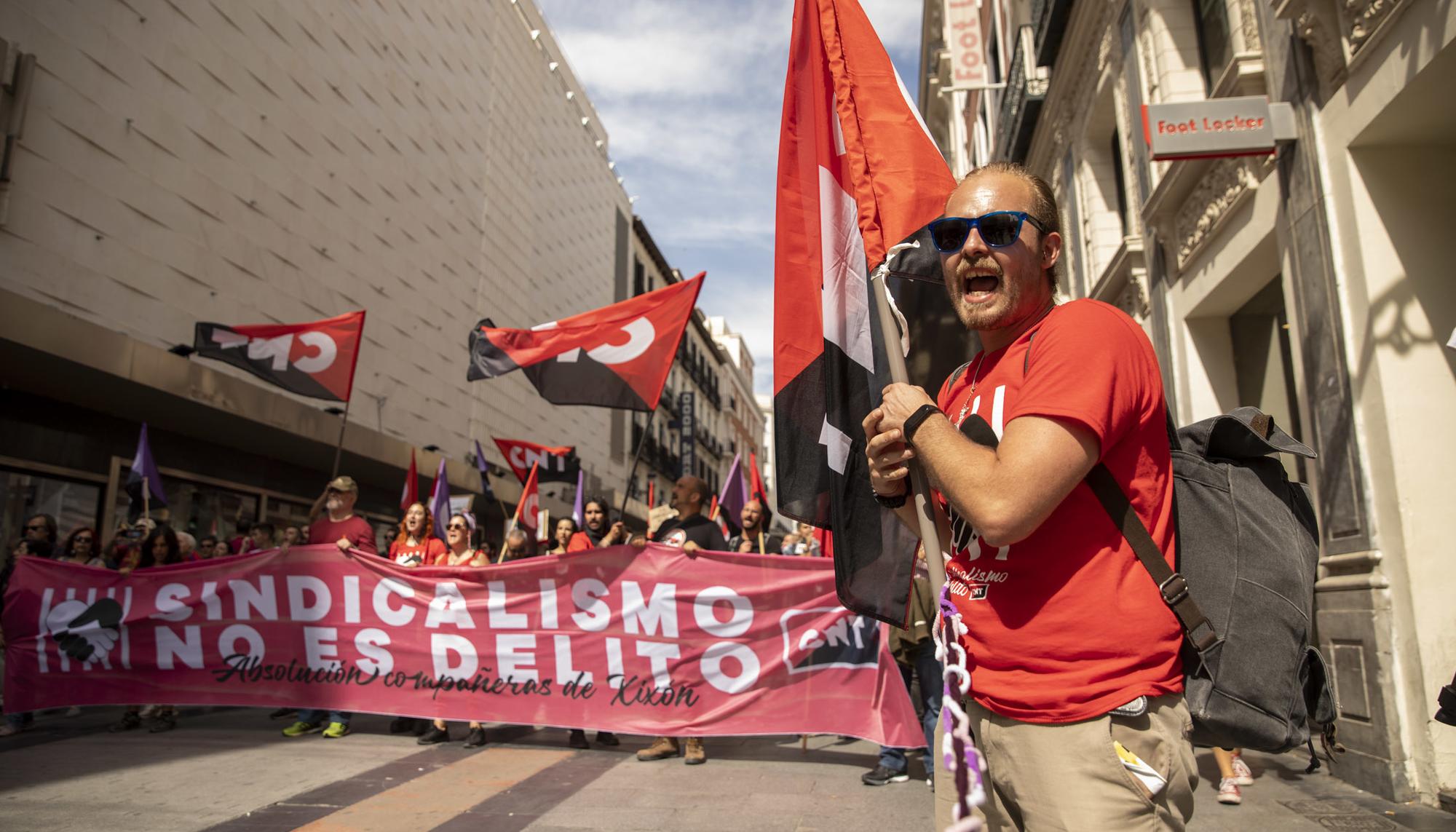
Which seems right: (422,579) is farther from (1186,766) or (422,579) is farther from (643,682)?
(1186,766)

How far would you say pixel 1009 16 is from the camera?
17219 mm

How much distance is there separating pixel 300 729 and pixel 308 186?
11.9 meters

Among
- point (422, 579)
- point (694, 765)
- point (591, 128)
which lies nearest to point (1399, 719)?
point (694, 765)

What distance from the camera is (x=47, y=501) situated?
40.8 ft

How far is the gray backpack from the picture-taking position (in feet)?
4.88

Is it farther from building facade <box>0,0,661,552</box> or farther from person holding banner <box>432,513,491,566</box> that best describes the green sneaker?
building facade <box>0,0,661,552</box>

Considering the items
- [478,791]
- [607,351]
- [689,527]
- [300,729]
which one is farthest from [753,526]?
[300,729]

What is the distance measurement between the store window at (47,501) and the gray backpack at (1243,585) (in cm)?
1273

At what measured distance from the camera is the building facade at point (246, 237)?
11.6 meters

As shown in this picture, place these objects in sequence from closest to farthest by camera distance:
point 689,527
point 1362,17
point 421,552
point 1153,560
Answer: point 1153,560
point 1362,17
point 689,527
point 421,552

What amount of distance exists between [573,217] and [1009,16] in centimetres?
1814

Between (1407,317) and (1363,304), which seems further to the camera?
(1363,304)

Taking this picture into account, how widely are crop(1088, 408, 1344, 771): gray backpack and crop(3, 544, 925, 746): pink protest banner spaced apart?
4.96 m

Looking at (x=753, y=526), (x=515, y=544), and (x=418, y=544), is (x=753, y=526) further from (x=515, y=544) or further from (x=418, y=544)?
(x=418, y=544)
